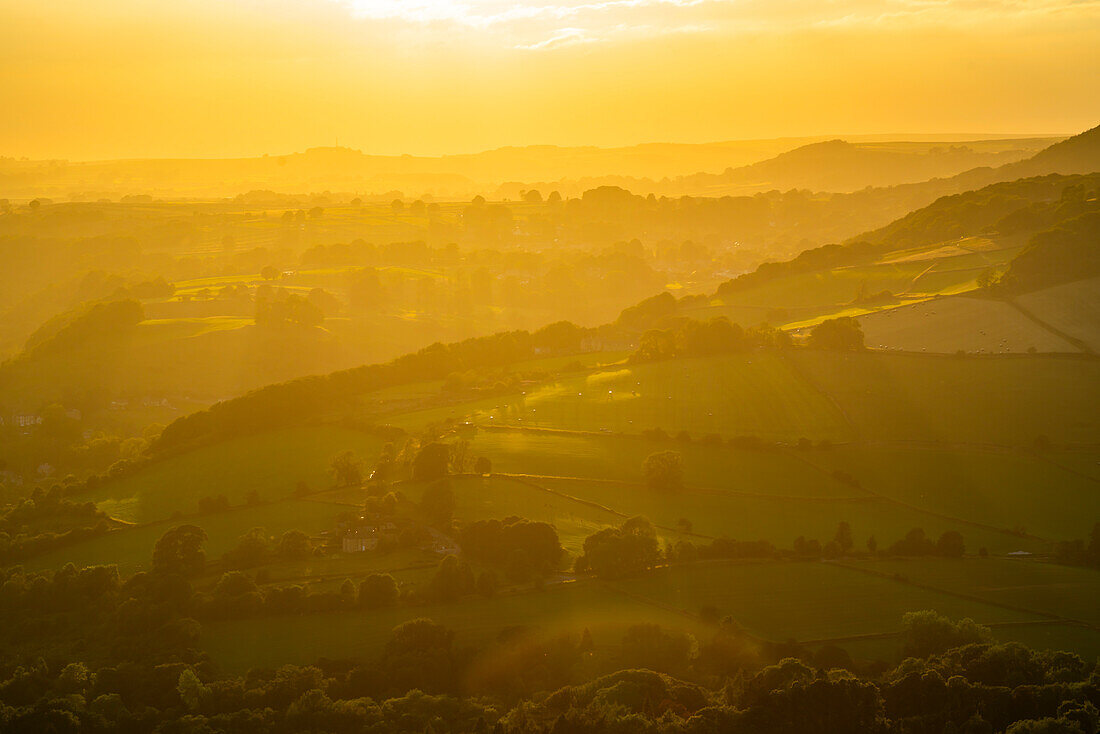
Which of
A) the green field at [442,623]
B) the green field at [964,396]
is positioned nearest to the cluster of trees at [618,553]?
the green field at [442,623]

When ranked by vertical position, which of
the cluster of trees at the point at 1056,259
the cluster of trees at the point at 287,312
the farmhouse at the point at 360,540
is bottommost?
the farmhouse at the point at 360,540

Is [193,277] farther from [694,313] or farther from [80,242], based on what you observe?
[694,313]

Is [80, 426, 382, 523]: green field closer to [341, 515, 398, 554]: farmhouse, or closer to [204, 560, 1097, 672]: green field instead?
[341, 515, 398, 554]: farmhouse

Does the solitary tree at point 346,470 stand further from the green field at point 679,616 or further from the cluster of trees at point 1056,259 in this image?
the cluster of trees at point 1056,259

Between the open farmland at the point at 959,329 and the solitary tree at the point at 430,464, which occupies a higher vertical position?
the open farmland at the point at 959,329

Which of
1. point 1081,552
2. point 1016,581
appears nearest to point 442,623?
point 1016,581

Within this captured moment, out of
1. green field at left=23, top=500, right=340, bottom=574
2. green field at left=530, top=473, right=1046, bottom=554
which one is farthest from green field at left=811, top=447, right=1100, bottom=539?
green field at left=23, top=500, right=340, bottom=574
